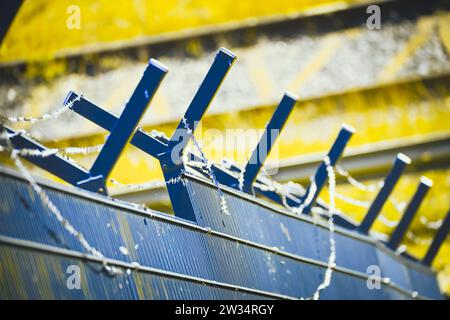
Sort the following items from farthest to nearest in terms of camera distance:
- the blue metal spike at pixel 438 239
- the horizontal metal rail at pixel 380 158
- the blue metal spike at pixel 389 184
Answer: the horizontal metal rail at pixel 380 158 → the blue metal spike at pixel 438 239 → the blue metal spike at pixel 389 184

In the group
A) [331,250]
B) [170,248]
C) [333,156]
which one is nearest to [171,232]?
[170,248]

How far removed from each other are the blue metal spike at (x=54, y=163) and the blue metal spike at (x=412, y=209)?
16.2ft

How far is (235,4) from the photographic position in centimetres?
1471

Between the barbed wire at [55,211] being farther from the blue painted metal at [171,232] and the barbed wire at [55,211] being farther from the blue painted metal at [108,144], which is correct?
the blue painted metal at [108,144]

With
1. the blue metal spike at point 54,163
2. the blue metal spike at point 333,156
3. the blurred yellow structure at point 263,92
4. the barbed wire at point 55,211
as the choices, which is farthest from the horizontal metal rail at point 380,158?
the barbed wire at point 55,211

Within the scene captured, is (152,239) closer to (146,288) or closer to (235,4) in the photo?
(146,288)

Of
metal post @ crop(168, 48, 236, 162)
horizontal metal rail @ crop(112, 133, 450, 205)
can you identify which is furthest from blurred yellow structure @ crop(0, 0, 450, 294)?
metal post @ crop(168, 48, 236, 162)

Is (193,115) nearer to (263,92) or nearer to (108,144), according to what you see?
(108,144)

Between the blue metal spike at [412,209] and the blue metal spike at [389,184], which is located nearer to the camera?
the blue metal spike at [389,184]

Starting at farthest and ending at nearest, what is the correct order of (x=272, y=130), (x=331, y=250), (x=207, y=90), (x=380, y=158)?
1. (x=380, y=158)
2. (x=331, y=250)
3. (x=272, y=130)
4. (x=207, y=90)

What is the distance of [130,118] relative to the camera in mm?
4035

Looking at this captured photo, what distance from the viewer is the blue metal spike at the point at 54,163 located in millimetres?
4047

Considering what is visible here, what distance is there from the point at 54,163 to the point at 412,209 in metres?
5.12
